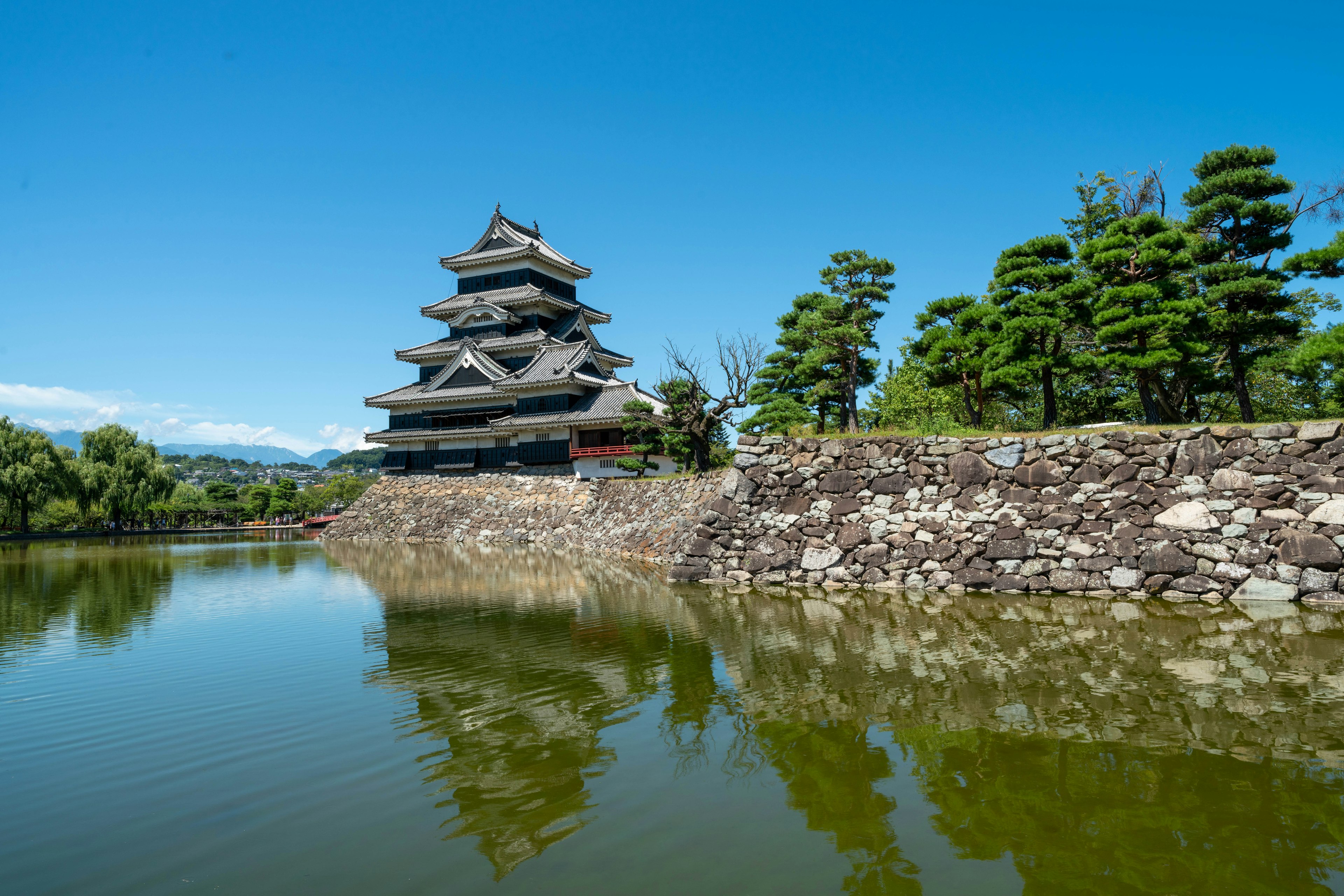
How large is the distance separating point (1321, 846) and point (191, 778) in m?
6.75

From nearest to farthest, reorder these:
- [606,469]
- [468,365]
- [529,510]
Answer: [529,510] → [606,469] → [468,365]

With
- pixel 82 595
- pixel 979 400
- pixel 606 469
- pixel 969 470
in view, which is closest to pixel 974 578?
pixel 969 470

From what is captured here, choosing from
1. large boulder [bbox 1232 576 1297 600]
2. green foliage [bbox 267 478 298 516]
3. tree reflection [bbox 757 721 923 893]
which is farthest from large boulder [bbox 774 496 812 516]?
green foliage [bbox 267 478 298 516]

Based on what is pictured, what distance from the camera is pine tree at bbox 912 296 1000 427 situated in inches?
672

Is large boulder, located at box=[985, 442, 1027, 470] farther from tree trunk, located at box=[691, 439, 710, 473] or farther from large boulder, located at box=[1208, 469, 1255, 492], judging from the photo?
tree trunk, located at box=[691, 439, 710, 473]

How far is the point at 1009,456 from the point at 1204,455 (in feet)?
10.0

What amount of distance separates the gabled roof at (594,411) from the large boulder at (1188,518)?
21.5m

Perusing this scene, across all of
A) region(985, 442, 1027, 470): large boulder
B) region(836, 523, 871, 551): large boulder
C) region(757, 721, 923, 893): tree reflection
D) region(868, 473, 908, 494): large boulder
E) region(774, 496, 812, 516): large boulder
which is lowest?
region(757, 721, 923, 893): tree reflection

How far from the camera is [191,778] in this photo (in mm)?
4715

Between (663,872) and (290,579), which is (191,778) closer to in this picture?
(663,872)

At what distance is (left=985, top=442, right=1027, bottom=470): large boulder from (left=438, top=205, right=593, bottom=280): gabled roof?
101 ft

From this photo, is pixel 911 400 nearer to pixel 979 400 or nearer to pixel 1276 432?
pixel 979 400

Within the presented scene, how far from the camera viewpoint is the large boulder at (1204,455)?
11.9m

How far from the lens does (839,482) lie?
14.5 metres
